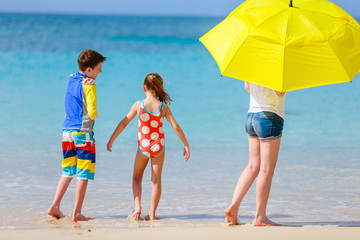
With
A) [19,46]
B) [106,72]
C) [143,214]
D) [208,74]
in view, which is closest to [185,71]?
[208,74]

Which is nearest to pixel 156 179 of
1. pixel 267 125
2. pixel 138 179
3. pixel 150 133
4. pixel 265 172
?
pixel 138 179

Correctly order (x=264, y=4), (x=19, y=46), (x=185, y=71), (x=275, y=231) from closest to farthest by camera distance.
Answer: (x=275, y=231) < (x=264, y=4) < (x=185, y=71) < (x=19, y=46)

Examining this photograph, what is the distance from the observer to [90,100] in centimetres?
444

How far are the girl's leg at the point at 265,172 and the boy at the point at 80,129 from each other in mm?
1261

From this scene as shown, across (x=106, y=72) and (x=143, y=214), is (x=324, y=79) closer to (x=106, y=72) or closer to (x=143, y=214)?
(x=143, y=214)

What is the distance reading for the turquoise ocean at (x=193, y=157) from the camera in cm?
505

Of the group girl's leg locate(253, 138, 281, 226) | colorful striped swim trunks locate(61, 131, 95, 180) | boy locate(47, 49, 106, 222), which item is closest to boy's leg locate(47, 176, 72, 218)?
boy locate(47, 49, 106, 222)

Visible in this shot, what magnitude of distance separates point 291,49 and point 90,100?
151cm

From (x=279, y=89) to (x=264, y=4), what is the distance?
709mm

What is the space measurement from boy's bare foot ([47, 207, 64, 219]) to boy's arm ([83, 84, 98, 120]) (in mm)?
777

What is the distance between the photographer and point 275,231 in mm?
3824

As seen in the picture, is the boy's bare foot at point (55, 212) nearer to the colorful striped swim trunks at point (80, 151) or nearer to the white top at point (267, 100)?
the colorful striped swim trunks at point (80, 151)

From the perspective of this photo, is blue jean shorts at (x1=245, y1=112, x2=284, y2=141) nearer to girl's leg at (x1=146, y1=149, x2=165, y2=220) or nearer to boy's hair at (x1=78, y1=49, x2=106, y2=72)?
girl's leg at (x1=146, y1=149, x2=165, y2=220)

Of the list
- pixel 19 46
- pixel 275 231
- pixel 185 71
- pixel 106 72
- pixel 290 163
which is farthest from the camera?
pixel 19 46
